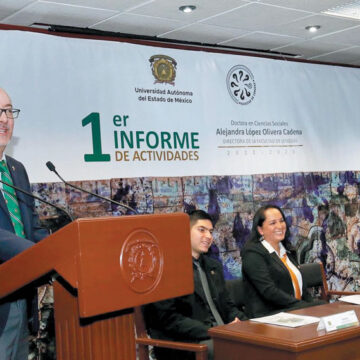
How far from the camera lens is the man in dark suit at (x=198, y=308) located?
3.74 m

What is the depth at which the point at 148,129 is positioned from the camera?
5.18 metres

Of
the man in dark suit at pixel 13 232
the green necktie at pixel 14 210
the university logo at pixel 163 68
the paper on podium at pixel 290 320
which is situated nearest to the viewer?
the man in dark suit at pixel 13 232

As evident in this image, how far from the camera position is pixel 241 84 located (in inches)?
231

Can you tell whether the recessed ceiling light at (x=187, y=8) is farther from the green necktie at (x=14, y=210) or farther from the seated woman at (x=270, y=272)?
the green necktie at (x=14, y=210)

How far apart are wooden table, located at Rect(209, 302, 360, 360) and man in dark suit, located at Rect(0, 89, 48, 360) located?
1.33m

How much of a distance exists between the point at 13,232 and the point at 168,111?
3229 mm

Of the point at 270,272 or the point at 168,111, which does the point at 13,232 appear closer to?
the point at 270,272

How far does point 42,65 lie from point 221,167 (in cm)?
179

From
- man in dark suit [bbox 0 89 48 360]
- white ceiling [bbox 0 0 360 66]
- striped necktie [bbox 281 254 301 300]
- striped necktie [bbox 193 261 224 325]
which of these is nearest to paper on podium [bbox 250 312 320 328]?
striped necktie [bbox 193 261 224 325]

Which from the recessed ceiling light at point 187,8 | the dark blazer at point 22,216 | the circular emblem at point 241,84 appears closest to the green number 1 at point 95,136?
the recessed ceiling light at point 187,8

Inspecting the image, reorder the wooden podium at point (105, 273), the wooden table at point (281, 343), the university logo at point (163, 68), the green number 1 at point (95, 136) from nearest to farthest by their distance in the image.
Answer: the wooden podium at point (105, 273) < the wooden table at point (281, 343) < the green number 1 at point (95, 136) < the university logo at point (163, 68)

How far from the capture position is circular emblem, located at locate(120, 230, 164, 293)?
5.28ft

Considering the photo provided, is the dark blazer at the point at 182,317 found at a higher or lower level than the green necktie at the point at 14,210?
lower

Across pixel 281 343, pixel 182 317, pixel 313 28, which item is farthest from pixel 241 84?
pixel 281 343
